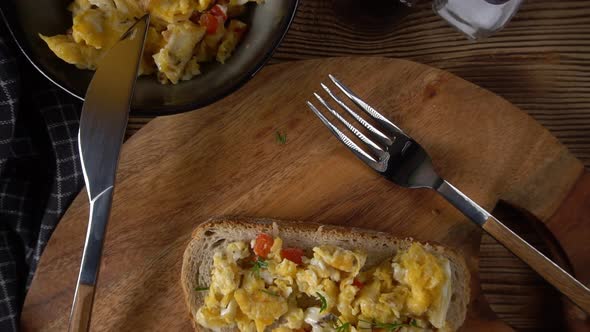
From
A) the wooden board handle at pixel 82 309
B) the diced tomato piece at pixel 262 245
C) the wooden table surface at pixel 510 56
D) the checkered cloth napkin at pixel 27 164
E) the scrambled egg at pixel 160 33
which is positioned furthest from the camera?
the wooden table surface at pixel 510 56

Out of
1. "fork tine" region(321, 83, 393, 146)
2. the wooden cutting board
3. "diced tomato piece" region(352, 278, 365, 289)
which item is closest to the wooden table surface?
the wooden cutting board

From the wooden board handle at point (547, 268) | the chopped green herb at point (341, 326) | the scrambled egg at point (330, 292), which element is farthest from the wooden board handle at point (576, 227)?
the chopped green herb at point (341, 326)

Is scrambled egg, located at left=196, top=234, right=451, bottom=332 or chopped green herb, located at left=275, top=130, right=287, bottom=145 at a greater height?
chopped green herb, located at left=275, top=130, right=287, bottom=145

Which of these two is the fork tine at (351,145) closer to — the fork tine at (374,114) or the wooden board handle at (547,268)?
the fork tine at (374,114)

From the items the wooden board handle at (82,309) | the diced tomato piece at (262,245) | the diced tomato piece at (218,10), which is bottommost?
the wooden board handle at (82,309)

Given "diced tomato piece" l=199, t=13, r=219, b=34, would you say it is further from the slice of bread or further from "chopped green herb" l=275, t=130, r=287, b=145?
the slice of bread

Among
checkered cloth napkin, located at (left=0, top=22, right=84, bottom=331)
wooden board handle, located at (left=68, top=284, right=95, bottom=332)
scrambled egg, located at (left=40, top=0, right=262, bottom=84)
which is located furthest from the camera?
checkered cloth napkin, located at (left=0, top=22, right=84, bottom=331)
